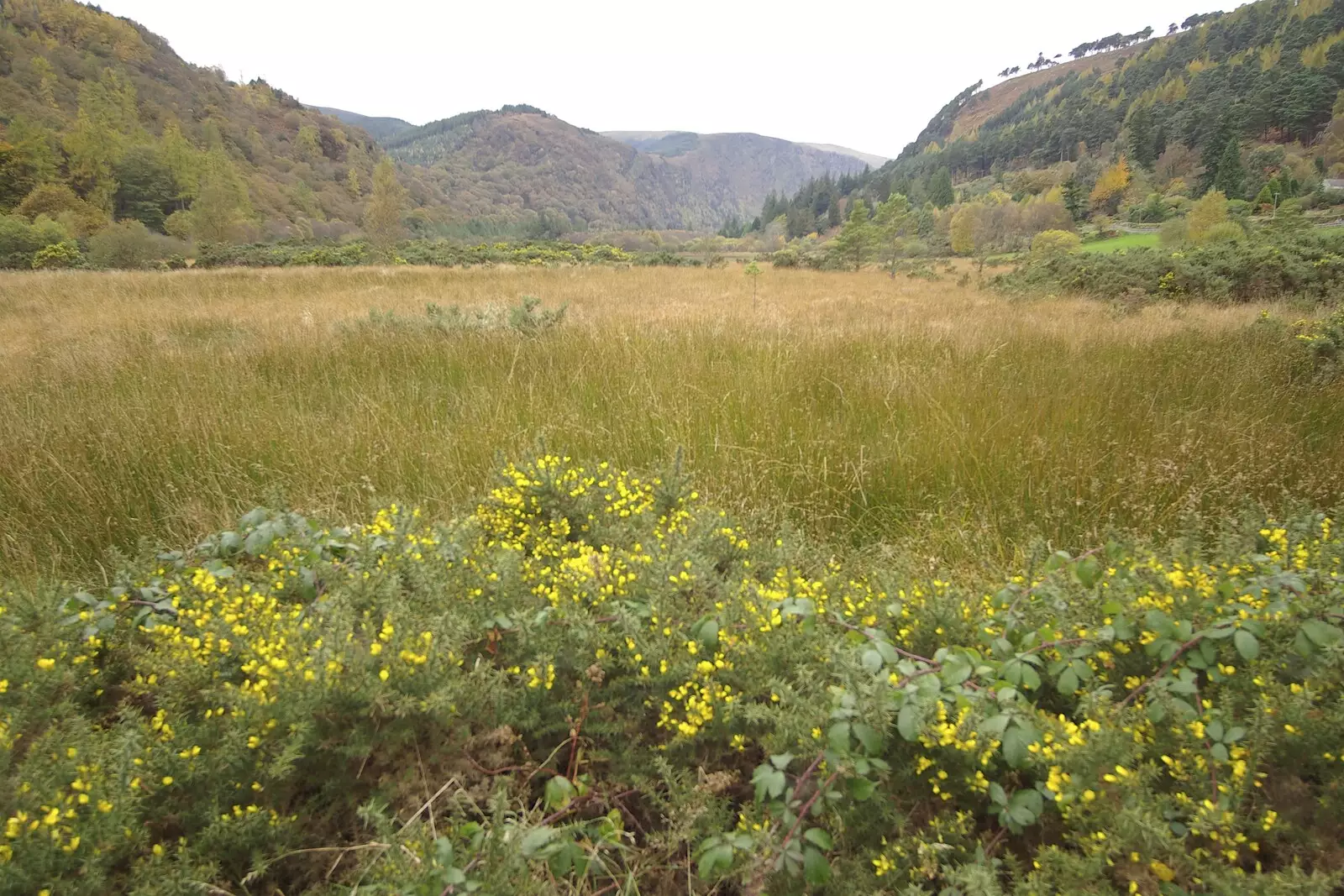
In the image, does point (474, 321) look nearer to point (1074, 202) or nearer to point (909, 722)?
point (909, 722)

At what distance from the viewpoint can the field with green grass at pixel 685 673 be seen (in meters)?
0.99

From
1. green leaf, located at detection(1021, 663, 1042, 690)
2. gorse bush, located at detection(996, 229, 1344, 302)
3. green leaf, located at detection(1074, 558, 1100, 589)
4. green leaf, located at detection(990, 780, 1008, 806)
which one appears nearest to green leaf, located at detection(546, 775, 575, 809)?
green leaf, located at detection(990, 780, 1008, 806)

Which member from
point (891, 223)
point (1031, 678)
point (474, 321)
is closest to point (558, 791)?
point (1031, 678)

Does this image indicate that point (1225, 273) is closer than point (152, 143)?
Yes

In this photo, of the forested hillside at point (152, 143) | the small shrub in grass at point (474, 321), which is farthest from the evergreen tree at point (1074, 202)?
the forested hillside at point (152, 143)

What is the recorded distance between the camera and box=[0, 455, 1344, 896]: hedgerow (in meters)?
0.97

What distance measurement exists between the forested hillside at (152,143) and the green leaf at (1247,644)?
43.6 m

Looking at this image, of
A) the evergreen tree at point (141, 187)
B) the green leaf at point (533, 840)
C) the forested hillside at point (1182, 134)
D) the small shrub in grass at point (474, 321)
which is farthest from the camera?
the forested hillside at point (1182, 134)

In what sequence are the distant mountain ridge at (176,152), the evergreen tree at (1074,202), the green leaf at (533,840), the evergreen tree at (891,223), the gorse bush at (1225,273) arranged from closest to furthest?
the green leaf at (533,840) → the gorse bush at (1225,273) → the evergreen tree at (891,223) → the distant mountain ridge at (176,152) → the evergreen tree at (1074,202)

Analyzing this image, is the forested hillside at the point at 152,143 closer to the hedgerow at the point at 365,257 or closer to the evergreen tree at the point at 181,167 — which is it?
the evergreen tree at the point at 181,167

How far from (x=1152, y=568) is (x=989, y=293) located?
578 inches

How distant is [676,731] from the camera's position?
53.4 inches

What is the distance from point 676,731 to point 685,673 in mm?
147

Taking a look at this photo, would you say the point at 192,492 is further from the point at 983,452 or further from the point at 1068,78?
the point at 1068,78
